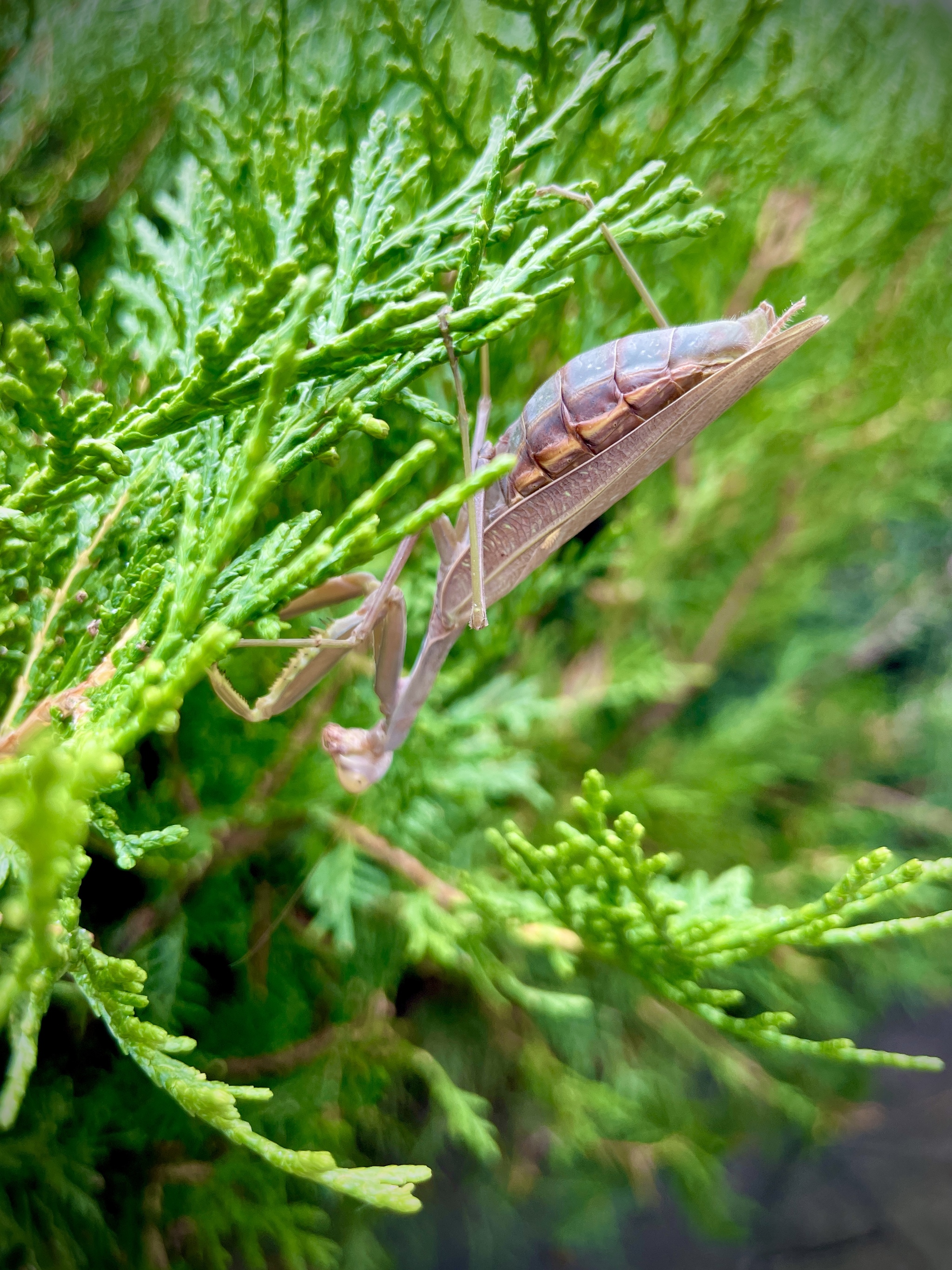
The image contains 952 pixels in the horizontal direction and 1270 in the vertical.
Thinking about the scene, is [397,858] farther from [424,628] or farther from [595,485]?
[595,485]

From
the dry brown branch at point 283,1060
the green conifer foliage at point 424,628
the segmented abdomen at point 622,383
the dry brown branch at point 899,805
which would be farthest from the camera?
the dry brown branch at point 899,805

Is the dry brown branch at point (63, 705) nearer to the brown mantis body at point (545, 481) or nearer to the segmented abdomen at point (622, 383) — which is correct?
the brown mantis body at point (545, 481)

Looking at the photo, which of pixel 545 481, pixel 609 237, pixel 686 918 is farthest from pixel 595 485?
pixel 686 918

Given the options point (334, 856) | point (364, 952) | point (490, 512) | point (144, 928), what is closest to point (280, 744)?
point (334, 856)

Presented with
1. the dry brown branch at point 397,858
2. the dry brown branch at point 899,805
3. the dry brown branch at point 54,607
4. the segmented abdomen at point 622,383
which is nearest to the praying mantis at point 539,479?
the segmented abdomen at point 622,383

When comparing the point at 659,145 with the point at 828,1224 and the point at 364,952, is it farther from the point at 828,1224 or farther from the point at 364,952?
the point at 828,1224

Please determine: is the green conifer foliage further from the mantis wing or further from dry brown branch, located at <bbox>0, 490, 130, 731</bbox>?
the mantis wing
